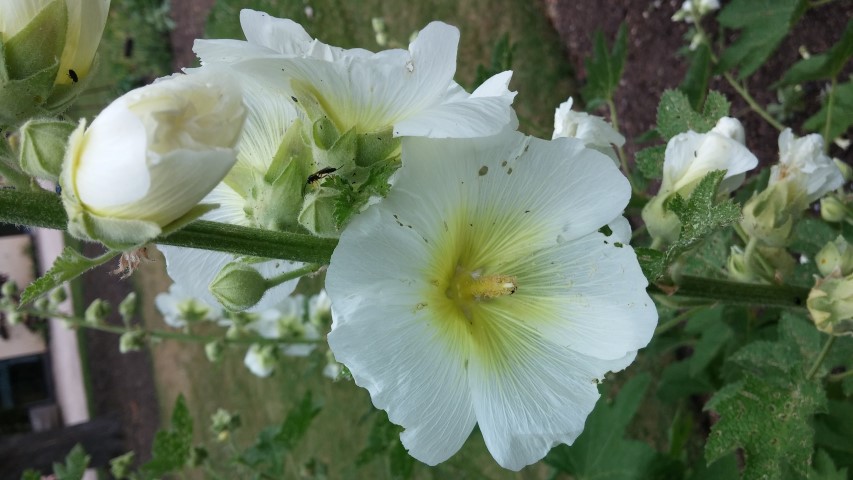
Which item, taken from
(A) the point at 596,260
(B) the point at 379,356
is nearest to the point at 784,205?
(A) the point at 596,260

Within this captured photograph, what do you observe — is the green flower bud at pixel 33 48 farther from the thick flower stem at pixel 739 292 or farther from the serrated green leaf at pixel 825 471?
the serrated green leaf at pixel 825 471

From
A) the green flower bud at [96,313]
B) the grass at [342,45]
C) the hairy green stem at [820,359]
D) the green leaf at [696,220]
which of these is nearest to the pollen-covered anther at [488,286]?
the green leaf at [696,220]

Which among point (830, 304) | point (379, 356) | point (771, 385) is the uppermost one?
point (379, 356)

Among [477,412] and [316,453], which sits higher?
[477,412]

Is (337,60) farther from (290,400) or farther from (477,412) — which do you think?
(290,400)

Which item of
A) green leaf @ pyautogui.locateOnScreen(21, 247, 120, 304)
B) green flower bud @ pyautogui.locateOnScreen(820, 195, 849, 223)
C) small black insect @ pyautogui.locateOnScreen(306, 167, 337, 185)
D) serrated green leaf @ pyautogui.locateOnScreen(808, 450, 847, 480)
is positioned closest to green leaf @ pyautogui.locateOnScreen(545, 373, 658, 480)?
serrated green leaf @ pyautogui.locateOnScreen(808, 450, 847, 480)

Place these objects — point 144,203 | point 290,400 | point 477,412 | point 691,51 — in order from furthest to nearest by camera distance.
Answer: point 290,400 < point 691,51 < point 477,412 < point 144,203

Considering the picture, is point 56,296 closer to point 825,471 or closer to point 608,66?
point 608,66

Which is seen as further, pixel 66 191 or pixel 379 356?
pixel 379 356
